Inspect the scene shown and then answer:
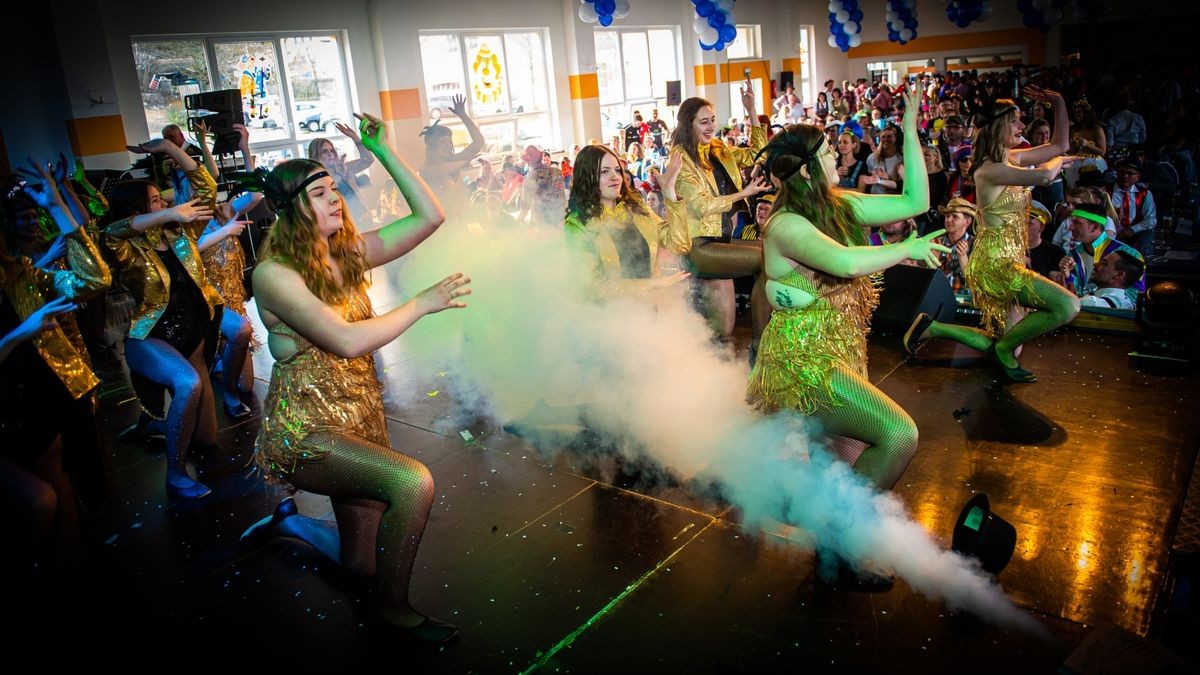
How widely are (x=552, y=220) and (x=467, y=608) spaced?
18.1 feet

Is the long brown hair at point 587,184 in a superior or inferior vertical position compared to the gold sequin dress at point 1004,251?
superior

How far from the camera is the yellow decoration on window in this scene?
16.4 meters

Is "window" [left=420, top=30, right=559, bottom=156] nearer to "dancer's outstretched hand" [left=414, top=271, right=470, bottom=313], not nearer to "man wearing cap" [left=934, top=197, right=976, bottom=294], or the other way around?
"man wearing cap" [left=934, top=197, right=976, bottom=294]

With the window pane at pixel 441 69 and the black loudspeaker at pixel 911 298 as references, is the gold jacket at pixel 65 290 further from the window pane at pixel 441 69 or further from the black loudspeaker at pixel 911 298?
the window pane at pixel 441 69

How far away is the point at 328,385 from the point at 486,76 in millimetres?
14754

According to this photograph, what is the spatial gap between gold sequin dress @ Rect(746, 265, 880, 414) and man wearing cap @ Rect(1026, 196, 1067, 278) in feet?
11.2

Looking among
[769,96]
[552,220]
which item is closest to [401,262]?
[552,220]

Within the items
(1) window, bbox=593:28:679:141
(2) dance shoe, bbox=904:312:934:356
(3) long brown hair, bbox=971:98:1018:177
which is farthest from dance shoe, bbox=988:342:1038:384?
(1) window, bbox=593:28:679:141

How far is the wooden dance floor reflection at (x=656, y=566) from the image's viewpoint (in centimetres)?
283

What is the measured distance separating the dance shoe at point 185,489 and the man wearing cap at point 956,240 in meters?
5.16

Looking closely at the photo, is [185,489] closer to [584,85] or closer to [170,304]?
[170,304]

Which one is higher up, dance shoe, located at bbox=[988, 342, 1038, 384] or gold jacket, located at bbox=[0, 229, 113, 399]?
gold jacket, located at bbox=[0, 229, 113, 399]

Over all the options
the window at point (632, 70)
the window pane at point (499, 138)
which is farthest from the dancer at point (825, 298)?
the window at point (632, 70)

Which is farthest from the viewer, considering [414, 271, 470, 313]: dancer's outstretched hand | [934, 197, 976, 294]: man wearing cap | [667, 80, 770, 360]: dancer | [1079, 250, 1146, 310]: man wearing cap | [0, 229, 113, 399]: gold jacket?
[934, 197, 976, 294]: man wearing cap
